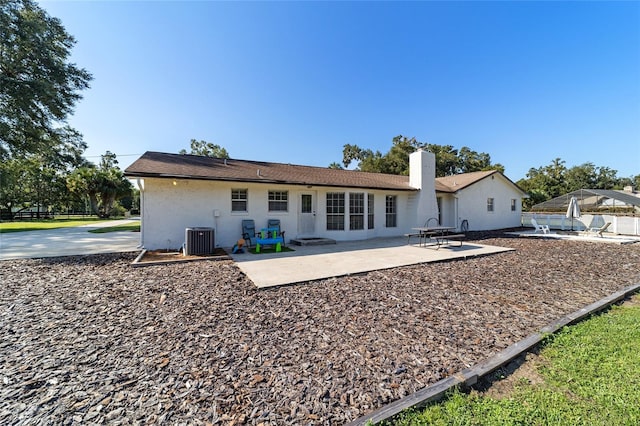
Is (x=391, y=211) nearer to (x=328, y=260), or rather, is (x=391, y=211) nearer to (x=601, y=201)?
(x=328, y=260)

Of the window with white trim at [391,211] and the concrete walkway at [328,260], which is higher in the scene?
the window with white trim at [391,211]

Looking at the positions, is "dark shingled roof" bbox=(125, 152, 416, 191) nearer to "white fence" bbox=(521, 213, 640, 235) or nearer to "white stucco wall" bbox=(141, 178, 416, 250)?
"white stucco wall" bbox=(141, 178, 416, 250)

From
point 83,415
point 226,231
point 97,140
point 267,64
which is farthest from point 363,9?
point 97,140

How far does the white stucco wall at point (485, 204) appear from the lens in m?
16.5

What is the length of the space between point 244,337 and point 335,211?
30.9 feet

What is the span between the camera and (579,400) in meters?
2.18

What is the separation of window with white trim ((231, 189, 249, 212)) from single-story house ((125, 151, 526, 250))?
0.08 feet

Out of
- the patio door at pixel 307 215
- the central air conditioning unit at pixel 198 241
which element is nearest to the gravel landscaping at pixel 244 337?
the central air conditioning unit at pixel 198 241

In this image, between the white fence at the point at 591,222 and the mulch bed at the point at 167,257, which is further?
the white fence at the point at 591,222

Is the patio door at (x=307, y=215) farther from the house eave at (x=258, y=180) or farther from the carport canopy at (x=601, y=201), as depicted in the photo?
the carport canopy at (x=601, y=201)

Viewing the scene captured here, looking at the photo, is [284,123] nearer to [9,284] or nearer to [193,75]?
[193,75]

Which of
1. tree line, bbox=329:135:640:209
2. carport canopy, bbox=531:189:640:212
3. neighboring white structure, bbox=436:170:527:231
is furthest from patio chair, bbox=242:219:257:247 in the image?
carport canopy, bbox=531:189:640:212

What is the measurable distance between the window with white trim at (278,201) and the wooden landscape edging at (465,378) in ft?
30.9

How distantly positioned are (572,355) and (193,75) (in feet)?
54.9
